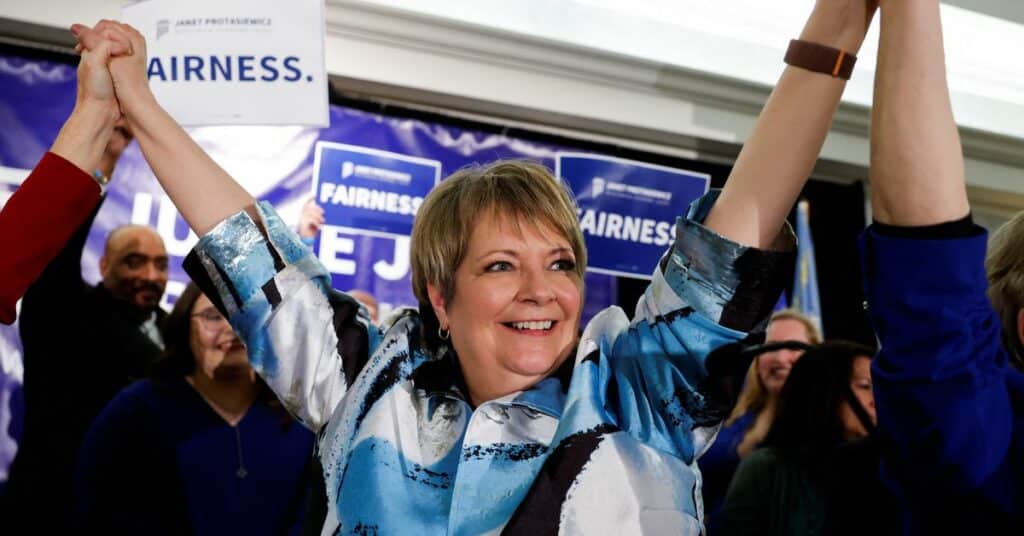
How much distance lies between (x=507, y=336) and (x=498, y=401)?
0.10m

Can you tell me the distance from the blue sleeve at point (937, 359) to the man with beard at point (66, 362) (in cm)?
194

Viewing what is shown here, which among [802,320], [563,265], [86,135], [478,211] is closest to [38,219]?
[86,135]

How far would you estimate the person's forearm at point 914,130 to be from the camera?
86 centimetres

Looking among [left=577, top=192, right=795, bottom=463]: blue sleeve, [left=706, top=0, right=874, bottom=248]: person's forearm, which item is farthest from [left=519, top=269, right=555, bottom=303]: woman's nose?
[left=706, top=0, right=874, bottom=248]: person's forearm

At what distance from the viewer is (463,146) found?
4.08 metres

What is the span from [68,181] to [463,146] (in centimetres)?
278

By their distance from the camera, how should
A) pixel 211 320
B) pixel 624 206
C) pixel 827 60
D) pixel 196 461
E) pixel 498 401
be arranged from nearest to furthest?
1. pixel 827 60
2. pixel 498 401
3. pixel 196 461
4. pixel 211 320
5. pixel 624 206

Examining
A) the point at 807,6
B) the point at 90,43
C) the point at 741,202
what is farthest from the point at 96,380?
the point at 807,6

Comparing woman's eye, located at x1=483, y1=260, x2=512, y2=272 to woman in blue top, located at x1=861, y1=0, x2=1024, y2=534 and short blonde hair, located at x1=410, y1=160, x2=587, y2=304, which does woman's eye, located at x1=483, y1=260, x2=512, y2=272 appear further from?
woman in blue top, located at x1=861, y1=0, x2=1024, y2=534

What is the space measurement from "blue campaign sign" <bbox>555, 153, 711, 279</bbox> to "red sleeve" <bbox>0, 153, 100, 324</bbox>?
2.77 metres

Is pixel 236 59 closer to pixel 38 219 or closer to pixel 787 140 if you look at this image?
pixel 38 219

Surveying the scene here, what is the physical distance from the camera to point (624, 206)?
4.18 m

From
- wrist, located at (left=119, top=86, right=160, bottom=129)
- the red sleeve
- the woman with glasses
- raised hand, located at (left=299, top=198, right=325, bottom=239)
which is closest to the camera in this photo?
the red sleeve

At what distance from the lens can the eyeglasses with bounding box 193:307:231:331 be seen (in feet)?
8.34
